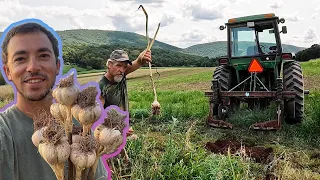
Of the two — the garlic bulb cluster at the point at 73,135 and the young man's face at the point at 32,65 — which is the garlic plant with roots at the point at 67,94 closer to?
the garlic bulb cluster at the point at 73,135

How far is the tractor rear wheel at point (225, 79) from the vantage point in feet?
26.3

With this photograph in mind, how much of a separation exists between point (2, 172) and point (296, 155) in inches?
195

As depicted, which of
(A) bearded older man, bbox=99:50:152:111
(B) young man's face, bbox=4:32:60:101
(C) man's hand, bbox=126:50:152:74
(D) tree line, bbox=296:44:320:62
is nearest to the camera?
(B) young man's face, bbox=4:32:60:101

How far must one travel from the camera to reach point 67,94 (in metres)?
0.86

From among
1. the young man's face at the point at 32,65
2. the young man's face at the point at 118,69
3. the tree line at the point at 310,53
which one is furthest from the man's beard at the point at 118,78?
the tree line at the point at 310,53

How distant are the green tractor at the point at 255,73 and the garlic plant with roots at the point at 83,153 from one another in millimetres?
6413

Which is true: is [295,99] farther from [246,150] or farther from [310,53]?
[310,53]

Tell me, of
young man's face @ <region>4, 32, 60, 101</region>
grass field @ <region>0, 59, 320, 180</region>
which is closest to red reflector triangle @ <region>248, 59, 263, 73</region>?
grass field @ <region>0, 59, 320, 180</region>

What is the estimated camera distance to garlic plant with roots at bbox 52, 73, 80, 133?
33.8 inches

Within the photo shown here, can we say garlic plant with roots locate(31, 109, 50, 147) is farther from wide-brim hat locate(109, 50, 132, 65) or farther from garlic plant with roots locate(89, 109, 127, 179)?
wide-brim hat locate(109, 50, 132, 65)

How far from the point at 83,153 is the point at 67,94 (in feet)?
0.41

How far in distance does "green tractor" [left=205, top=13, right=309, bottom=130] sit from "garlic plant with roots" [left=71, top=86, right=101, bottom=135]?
6.40m

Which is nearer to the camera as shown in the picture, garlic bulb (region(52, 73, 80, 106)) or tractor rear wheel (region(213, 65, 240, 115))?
garlic bulb (region(52, 73, 80, 106))

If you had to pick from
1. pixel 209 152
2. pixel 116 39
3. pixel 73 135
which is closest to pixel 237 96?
pixel 209 152
